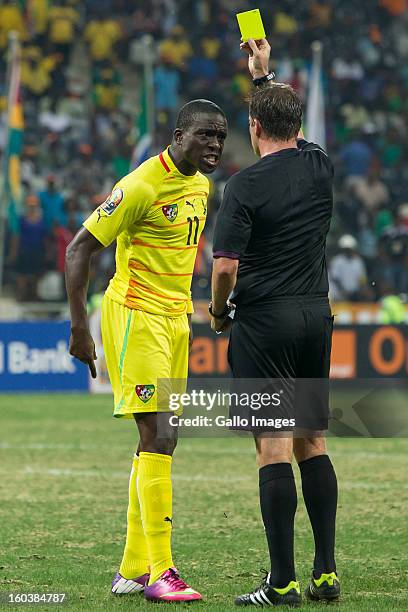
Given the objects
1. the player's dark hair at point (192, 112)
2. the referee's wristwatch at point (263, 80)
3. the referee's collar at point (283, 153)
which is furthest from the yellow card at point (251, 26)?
the referee's collar at point (283, 153)

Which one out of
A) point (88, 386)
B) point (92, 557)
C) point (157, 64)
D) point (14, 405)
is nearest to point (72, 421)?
point (14, 405)

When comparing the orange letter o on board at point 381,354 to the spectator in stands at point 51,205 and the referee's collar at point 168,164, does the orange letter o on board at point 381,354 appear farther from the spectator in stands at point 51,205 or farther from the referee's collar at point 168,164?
the referee's collar at point 168,164

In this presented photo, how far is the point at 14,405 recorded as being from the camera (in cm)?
1534

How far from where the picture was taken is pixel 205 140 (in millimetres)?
5973

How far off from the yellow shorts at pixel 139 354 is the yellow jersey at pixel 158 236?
0.06 meters

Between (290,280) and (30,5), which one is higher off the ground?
(30,5)

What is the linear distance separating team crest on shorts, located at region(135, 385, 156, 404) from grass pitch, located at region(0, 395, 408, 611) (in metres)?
0.92

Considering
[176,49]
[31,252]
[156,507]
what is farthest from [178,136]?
[176,49]

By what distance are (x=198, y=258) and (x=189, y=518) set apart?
12077 mm

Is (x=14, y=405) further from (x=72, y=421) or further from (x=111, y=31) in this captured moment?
(x=111, y=31)

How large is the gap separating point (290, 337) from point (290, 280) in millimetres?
250

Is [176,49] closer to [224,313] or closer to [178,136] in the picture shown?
[178,136]

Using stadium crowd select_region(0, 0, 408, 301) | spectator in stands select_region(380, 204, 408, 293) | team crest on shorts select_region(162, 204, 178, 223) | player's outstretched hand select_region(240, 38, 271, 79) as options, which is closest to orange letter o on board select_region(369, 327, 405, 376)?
stadium crowd select_region(0, 0, 408, 301)

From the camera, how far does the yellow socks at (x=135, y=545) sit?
6035 millimetres
